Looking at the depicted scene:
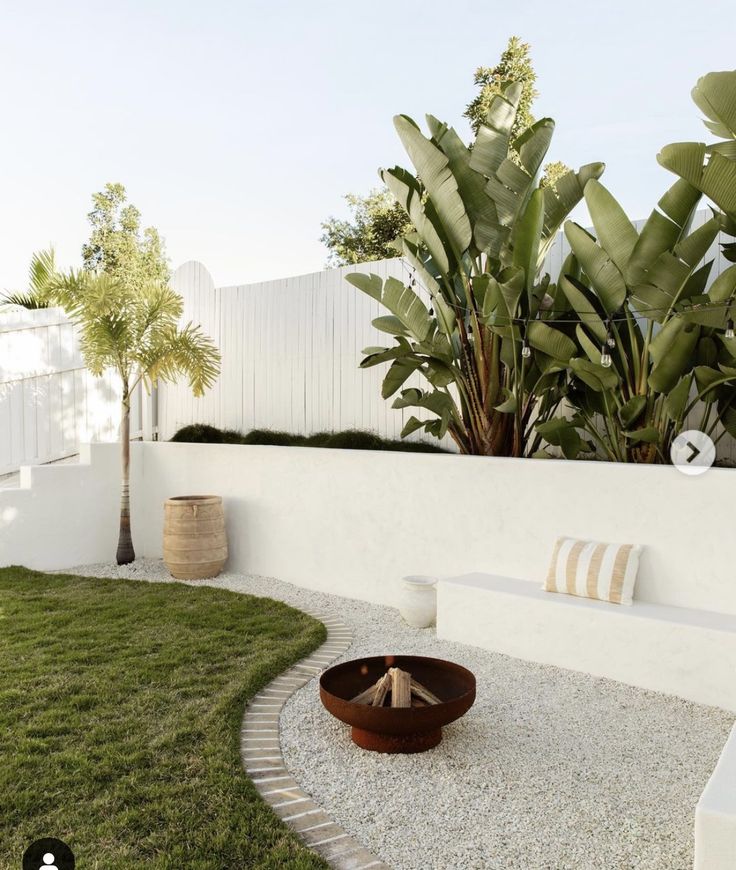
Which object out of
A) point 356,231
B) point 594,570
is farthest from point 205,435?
point 356,231

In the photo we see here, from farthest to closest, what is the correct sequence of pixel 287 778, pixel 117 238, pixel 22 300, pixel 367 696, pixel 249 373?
pixel 117 238
pixel 22 300
pixel 249 373
pixel 367 696
pixel 287 778

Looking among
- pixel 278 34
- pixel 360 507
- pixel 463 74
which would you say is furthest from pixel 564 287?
pixel 463 74

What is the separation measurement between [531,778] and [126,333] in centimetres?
579

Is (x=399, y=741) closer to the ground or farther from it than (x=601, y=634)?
closer to the ground

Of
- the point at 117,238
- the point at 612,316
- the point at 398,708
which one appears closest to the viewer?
the point at 398,708

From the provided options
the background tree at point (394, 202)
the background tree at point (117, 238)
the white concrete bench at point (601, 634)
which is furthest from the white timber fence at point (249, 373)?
the background tree at point (117, 238)

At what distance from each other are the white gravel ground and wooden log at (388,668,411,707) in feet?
0.72

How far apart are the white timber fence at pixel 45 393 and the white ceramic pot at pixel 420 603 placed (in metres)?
4.54

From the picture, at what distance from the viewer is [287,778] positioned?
2.85 meters

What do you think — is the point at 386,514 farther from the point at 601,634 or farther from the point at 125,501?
the point at 125,501

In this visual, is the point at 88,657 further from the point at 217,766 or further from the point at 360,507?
the point at 360,507

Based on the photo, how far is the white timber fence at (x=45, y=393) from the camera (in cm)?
745

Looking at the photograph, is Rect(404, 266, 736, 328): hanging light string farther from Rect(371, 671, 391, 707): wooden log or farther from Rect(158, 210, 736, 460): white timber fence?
Rect(371, 671, 391, 707): wooden log

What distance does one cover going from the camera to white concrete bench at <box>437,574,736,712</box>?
3854 mm
